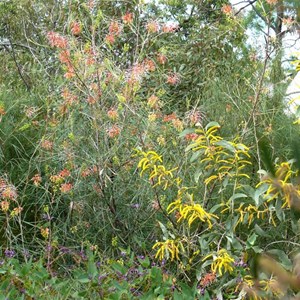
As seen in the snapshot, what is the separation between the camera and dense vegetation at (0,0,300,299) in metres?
3.53

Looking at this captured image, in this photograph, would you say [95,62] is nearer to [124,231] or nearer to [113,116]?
[113,116]

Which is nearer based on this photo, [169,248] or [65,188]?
[169,248]

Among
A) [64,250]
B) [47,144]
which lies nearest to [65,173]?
[47,144]

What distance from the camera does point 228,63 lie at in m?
6.83

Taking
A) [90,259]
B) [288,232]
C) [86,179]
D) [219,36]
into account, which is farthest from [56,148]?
[219,36]

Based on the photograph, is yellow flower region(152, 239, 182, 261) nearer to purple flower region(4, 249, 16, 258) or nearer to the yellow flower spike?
the yellow flower spike

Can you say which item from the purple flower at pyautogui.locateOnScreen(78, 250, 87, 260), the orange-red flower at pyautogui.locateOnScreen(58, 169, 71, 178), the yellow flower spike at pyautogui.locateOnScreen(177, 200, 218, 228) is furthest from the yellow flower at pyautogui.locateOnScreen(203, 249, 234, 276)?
the orange-red flower at pyautogui.locateOnScreen(58, 169, 71, 178)

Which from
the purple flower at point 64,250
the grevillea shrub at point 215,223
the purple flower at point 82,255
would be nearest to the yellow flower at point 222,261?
the grevillea shrub at point 215,223

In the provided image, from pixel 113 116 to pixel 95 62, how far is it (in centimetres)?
37

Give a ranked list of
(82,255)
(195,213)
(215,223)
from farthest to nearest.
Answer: (82,255) → (215,223) → (195,213)

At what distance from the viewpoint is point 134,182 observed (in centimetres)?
454

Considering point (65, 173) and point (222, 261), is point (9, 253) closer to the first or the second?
point (65, 173)

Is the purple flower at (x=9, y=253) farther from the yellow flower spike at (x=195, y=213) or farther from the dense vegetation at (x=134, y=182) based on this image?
the yellow flower spike at (x=195, y=213)

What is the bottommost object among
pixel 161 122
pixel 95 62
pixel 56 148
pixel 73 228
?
pixel 73 228
